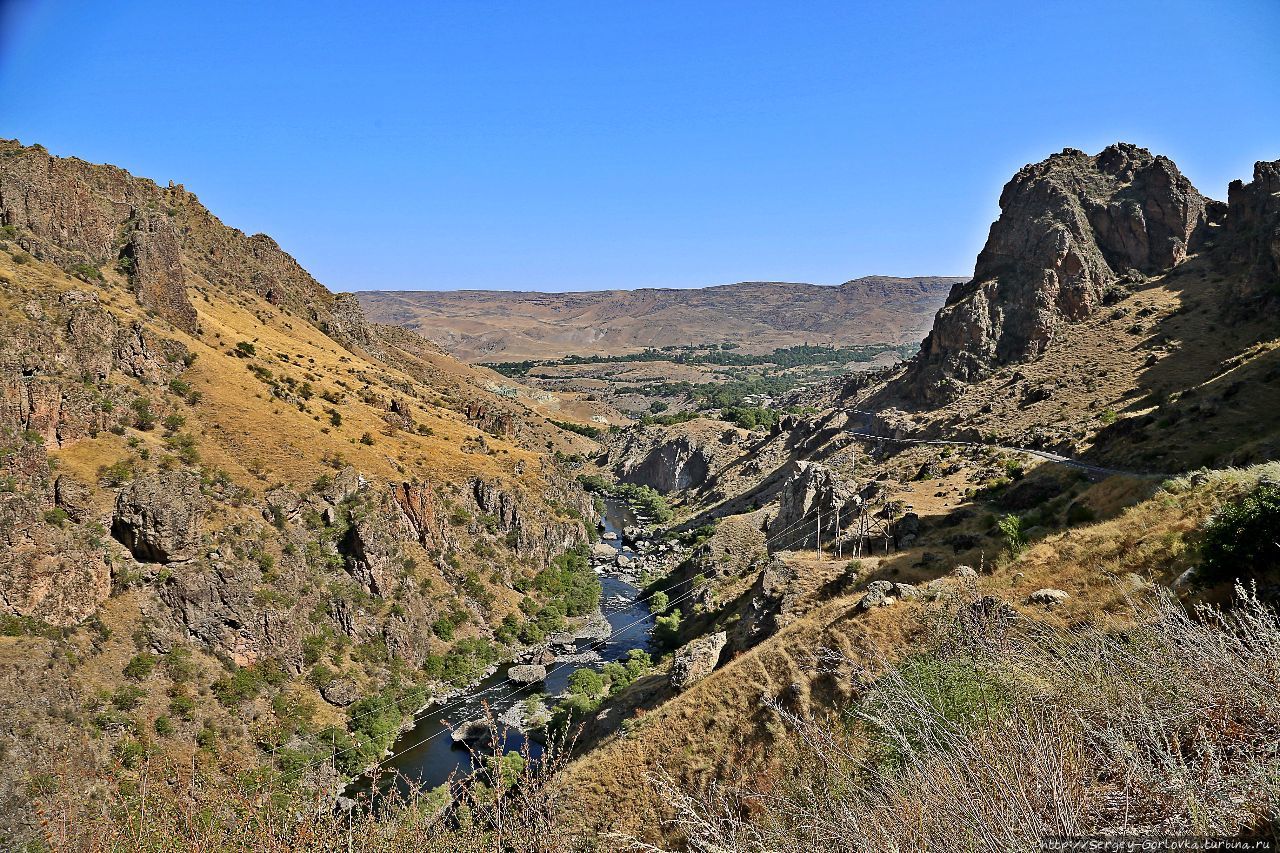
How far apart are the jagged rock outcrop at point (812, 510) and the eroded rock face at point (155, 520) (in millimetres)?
39831

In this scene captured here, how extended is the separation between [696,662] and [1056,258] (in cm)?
6046

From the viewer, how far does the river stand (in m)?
40.6

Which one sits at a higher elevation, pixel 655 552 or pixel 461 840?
pixel 461 840

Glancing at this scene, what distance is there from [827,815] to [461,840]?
6.59 metres

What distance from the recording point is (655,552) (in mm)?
86188

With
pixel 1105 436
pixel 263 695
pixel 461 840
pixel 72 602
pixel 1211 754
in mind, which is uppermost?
pixel 1105 436

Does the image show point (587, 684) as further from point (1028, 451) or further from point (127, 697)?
point (1028, 451)

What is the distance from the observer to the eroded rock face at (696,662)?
30.8m

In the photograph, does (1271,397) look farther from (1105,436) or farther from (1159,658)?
(1159,658)

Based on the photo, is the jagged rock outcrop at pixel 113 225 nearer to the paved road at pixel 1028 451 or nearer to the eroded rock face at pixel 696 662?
the eroded rock face at pixel 696 662

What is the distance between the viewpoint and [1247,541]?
16.2 m

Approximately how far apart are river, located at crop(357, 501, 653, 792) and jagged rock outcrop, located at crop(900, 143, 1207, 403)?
39.1 metres

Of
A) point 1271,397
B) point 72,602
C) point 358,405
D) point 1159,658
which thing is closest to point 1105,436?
point 1271,397

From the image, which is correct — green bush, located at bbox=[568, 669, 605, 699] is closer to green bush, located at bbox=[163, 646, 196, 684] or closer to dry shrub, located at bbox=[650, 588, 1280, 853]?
green bush, located at bbox=[163, 646, 196, 684]
